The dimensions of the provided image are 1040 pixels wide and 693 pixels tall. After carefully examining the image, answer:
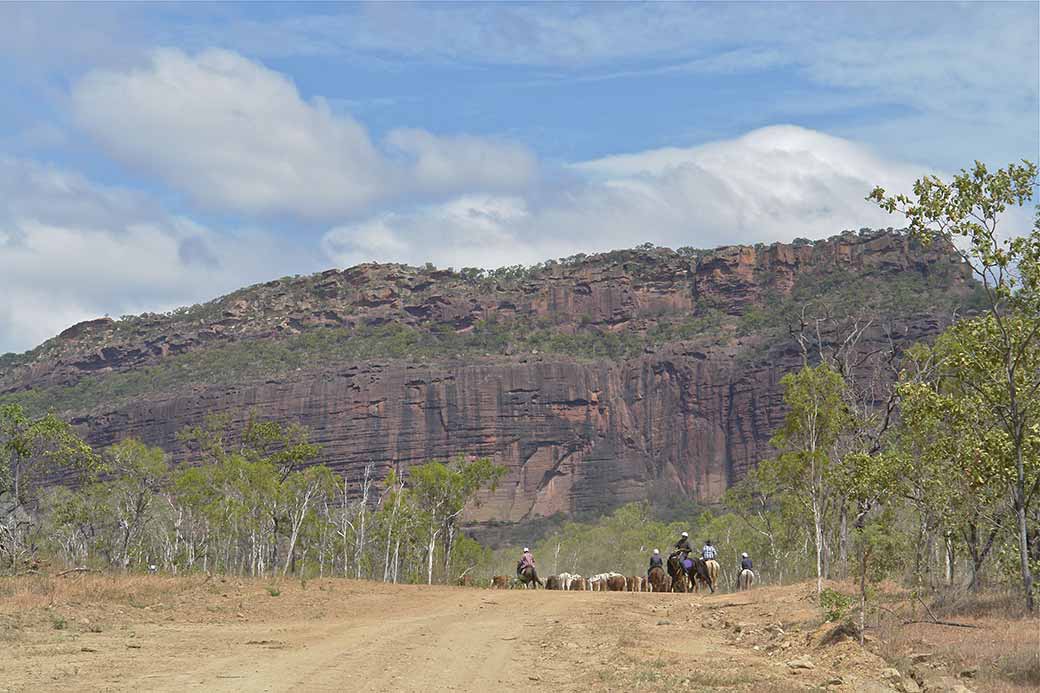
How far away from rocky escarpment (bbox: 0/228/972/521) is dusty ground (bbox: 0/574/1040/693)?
121584mm

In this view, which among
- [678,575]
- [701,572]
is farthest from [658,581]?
[701,572]

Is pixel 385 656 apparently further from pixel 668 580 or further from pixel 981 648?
pixel 668 580

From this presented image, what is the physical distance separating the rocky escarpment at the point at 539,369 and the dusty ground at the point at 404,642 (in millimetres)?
121584

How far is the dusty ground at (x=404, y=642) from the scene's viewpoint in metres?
16.8

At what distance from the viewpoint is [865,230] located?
593 ft

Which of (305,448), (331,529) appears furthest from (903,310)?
(305,448)

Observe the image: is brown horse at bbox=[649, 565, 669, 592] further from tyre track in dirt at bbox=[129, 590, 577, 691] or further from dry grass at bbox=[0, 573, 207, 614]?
dry grass at bbox=[0, 573, 207, 614]

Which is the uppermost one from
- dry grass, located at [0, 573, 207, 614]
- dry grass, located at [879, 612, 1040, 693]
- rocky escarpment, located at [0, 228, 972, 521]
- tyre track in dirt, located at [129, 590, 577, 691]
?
rocky escarpment, located at [0, 228, 972, 521]

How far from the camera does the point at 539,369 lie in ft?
555

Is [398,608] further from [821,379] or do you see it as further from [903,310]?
[903,310]

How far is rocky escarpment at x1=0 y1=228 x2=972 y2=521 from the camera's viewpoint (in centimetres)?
16212

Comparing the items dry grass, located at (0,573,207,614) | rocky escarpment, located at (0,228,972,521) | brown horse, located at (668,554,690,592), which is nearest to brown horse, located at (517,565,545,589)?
brown horse, located at (668,554,690,592)

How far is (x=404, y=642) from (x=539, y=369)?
148 meters

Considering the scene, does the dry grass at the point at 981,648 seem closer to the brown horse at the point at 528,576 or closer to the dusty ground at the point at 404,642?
the dusty ground at the point at 404,642
